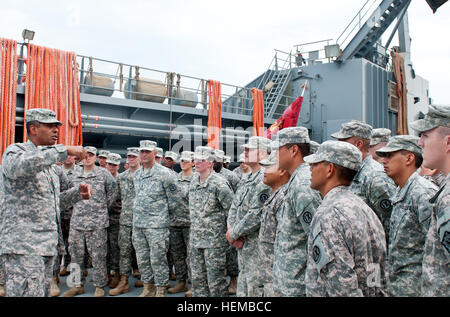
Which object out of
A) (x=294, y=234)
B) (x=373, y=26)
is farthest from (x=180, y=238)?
(x=373, y=26)

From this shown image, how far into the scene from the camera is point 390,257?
218 centimetres

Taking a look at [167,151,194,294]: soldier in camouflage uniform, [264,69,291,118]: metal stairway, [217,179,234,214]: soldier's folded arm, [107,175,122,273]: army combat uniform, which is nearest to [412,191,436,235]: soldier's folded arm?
[217,179,234,214]: soldier's folded arm

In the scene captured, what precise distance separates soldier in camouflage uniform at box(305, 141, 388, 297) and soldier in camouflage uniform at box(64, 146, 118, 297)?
335 centimetres

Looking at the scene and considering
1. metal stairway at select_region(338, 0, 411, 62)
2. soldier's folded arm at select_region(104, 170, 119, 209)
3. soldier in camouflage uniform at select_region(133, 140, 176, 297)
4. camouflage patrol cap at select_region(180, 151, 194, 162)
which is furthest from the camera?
metal stairway at select_region(338, 0, 411, 62)

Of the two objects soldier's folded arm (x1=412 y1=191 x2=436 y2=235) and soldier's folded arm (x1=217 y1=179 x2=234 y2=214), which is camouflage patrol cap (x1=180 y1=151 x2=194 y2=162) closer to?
soldier's folded arm (x1=217 y1=179 x2=234 y2=214)

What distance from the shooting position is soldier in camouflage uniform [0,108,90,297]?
2434 mm

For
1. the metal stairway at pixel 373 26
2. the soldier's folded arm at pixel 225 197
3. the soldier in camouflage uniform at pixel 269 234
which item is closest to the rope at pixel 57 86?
the soldier's folded arm at pixel 225 197

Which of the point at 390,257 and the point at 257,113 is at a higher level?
the point at 257,113

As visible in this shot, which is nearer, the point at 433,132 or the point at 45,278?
the point at 433,132

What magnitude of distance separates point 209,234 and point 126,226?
1571 mm

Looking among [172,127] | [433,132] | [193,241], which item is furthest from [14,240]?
[172,127]

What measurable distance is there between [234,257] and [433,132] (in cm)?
323

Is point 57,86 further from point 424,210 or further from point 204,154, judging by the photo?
point 424,210
